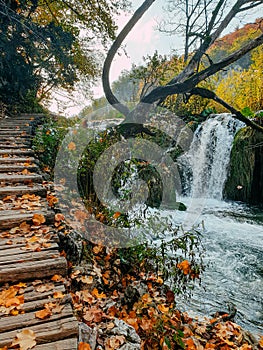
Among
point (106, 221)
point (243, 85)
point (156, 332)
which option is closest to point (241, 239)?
point (106, 221)

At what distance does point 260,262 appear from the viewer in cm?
447

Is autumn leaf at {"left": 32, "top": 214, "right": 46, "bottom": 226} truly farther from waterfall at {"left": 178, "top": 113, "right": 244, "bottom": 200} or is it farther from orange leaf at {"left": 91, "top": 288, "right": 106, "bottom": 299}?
waterfall at {"left": 178, "top": 113, "right": 244, "bottom": 200}

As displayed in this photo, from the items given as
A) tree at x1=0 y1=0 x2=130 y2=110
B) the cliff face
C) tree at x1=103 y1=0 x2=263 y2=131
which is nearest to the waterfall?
the cliff face

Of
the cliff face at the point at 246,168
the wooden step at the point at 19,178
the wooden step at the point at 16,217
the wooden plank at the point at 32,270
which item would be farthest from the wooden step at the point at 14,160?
the cliff face at the point at 246,168

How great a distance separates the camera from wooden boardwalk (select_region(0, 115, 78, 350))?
1389 mm

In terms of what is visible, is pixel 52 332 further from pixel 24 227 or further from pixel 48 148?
pixel 48 148

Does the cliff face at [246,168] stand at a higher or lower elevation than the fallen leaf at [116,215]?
higher

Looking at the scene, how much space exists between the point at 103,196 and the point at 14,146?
2.31 meters

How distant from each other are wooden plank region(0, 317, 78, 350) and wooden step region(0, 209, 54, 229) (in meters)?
1.27

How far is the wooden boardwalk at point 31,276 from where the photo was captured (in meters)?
1.39

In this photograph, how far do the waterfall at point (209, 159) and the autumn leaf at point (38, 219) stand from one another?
7.18 m

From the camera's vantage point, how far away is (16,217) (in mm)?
2463

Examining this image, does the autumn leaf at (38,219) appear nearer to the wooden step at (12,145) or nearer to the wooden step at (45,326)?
the wooden step at (45,326)

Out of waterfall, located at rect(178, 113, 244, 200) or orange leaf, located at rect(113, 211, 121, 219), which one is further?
waterfall, located at rect(178, 113, 244, 200)
